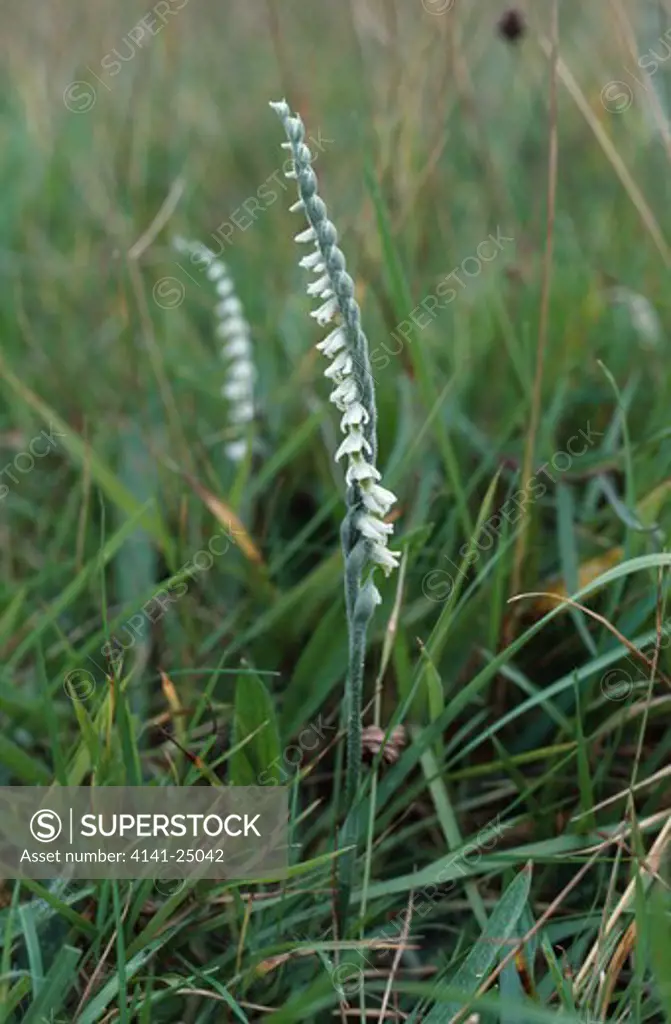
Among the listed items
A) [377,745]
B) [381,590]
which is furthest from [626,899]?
[381,590]

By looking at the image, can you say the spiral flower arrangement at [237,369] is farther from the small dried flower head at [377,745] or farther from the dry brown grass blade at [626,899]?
the dry brown grass blade at [626,899]

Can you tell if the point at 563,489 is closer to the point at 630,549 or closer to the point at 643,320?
the point at 630,549

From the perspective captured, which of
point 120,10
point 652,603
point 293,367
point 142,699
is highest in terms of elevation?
point 120,10

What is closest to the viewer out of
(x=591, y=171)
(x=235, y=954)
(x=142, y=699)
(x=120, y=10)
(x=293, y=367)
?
(x=235, y=954)

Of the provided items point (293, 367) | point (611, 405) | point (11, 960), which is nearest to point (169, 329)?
point (293, 367)

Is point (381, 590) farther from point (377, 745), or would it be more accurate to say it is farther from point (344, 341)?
point (344, 341)

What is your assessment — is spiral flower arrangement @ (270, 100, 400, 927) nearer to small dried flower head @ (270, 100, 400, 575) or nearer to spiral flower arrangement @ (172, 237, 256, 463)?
small dried flower head @ (270, 100, 400, 575)

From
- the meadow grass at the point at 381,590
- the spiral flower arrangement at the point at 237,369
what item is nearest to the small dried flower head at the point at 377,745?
the meadow grass at the point at 381,590

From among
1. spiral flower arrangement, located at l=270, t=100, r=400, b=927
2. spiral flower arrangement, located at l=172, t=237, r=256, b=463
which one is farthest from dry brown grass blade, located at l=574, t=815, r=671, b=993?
spiral flower arrangement, located at l=172, t=237, r=256, b=463

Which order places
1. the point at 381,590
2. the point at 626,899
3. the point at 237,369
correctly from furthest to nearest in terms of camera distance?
1. the point at 237,369
2. the point at 381,590
3. the point at 626,899
